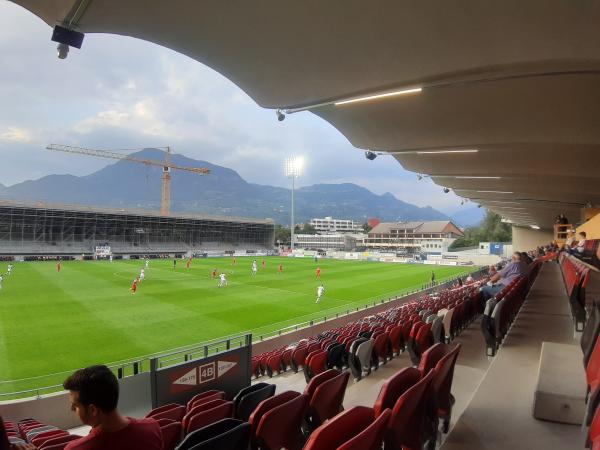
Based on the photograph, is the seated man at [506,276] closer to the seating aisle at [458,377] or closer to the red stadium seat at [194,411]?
the seating aisle at [458,377]

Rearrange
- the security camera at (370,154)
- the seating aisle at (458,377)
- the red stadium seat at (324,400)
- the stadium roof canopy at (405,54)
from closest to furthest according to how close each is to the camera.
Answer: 1. the red stadium seat at (324,400)
2. the seating aisle at (458,377)
3. the stadium roof canopy at (405,54)
4. the security camera at (370,154)

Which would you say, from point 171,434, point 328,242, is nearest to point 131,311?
point 171,434

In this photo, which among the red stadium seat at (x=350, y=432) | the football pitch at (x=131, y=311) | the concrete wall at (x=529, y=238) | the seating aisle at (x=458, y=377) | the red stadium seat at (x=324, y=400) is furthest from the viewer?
the concrete wall at (x=529, y=238)

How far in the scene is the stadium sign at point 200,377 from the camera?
5.21m

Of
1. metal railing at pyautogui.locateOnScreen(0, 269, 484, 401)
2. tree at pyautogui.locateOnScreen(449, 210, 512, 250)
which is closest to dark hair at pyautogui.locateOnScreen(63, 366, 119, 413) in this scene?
metal railing at pyautogui.locateOnScreen(0, 269, 484, 401)

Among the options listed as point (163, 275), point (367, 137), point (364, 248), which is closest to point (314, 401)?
point (367, 137)

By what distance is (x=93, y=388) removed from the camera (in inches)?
82.4

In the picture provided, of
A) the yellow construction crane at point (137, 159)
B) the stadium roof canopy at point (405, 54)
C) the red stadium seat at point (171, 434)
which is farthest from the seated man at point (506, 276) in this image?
the yellow construction crane at point (137, 159)

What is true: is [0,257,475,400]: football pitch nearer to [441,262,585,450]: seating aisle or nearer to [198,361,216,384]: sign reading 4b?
[198,361,216,384]: sign reading 4b

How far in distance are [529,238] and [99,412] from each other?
7388 cm

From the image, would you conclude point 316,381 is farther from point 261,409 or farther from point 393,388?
point 393,388

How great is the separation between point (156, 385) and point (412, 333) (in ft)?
11.7

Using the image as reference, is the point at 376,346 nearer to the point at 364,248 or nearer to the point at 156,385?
the point at 156,385

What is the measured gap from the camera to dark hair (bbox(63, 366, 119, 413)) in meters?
2.09
